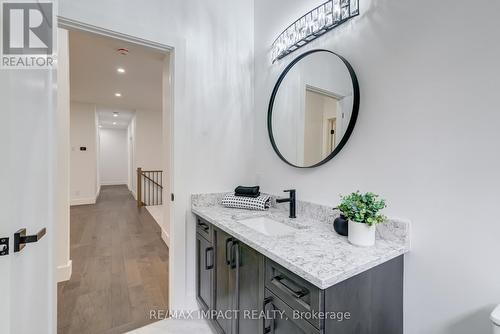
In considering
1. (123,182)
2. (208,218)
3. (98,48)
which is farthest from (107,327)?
(123,182)

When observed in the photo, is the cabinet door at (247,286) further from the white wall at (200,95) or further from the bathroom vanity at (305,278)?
the white wall at (200,95)

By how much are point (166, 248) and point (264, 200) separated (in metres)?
2.11

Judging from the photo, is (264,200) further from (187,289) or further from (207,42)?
(207,42)

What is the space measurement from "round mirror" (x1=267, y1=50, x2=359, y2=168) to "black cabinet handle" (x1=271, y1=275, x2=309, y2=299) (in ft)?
2.71

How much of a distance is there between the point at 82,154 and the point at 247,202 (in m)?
5.98

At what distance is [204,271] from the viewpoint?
1.84 meters

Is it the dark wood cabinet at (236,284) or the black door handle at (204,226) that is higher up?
the black door handle at (204,226)

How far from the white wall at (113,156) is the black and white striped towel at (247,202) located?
1028cm

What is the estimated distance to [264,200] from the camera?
1.93m

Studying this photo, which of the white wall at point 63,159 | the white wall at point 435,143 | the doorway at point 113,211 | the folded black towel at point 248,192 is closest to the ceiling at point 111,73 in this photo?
the doorway at point 113,211

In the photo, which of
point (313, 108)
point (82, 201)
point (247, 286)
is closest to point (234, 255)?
point (247, 286)

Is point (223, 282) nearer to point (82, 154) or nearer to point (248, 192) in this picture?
point (248, 192)

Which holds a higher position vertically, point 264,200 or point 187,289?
point 264,200

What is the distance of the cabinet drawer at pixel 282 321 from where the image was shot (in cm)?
92
